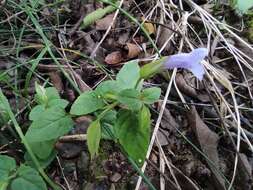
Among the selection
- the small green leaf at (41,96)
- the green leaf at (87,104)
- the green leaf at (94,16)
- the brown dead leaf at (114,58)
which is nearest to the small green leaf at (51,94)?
the small green leaf at (41,96)

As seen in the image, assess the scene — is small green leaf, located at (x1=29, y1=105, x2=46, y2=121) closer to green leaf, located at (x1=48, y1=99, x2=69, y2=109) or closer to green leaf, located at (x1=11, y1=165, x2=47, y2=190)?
green leaf, located at (x1=48, y1=99, x2=69, y2=109)

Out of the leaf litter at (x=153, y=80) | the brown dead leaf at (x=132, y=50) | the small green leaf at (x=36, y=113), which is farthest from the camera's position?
the brown dead leaf at (x=132, y=50)

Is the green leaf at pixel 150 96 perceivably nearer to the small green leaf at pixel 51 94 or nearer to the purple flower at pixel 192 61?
the purple flower at pixel 192 61

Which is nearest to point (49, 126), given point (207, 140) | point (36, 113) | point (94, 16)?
point (36, 113)

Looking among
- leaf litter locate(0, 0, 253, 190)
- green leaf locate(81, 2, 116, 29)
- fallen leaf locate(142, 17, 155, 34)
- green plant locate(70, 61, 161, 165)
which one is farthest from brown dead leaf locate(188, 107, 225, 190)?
green leaf locate(81, 2, 116, 29)

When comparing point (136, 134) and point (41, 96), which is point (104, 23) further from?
point (136, 134)

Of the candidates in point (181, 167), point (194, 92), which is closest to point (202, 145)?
point (181, 167)
